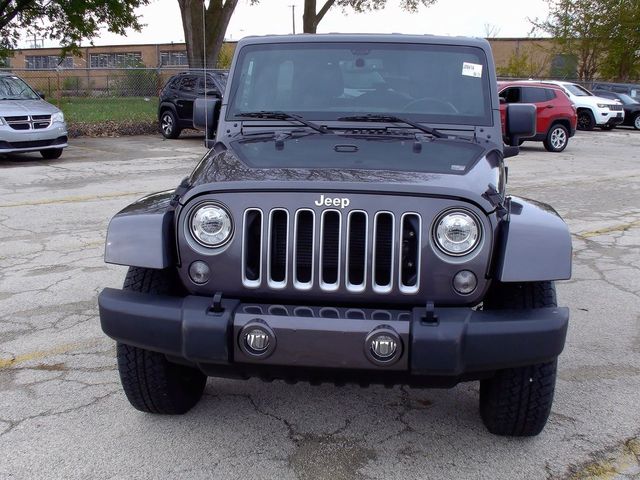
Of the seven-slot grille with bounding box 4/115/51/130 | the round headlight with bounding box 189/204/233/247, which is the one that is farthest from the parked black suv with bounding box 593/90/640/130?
the round headlight with bounding box 189/204/233/247

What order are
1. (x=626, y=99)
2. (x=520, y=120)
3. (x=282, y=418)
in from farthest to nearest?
(x=626, y=99) → (x=520, y=120) → (x=282, y=418)

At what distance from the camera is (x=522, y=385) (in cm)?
314

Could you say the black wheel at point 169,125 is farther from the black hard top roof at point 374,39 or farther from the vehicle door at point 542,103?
the black hard top roof at point 374,39

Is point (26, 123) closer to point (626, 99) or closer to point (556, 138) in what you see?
point (556, 138)

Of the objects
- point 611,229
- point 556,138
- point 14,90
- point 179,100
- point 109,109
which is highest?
point 14,90

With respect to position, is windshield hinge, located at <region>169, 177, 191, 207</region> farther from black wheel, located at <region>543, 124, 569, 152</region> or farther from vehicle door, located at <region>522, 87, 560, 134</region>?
black wheel, located at <region>543, 124, 569, 152</region>

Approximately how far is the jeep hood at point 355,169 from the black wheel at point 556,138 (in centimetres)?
1444

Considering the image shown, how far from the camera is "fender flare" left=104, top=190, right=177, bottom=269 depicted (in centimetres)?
305

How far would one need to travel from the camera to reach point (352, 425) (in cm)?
356

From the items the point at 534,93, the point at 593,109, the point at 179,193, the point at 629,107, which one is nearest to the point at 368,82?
the point at 179,193

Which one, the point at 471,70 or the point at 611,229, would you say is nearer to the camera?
the point at 471,70

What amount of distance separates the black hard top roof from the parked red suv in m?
13.4

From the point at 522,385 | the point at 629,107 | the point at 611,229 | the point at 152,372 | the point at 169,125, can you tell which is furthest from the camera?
the point at 629,107

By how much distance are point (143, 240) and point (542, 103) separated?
52.9 feet
